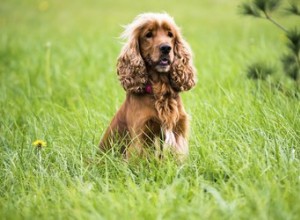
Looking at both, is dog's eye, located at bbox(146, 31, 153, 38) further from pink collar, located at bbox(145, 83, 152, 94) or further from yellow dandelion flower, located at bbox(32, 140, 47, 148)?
yellow dandelion flower, located at bbox(32, 140, 47, 148)

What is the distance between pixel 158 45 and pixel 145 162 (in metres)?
0.80

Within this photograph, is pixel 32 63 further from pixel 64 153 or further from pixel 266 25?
pixel 266 25

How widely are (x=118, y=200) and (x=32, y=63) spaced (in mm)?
4665

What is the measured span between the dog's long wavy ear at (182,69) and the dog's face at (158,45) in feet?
0.33

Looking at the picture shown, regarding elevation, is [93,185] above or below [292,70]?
below

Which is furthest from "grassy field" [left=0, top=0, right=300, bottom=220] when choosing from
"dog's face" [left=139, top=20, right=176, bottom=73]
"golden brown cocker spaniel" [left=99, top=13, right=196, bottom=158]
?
"dog's face" [left=139, top=20, right=176, bottom=73]

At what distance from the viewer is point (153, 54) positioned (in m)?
3.45

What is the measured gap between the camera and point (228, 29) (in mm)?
9867

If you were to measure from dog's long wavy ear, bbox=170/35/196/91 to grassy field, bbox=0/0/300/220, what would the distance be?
1.09 ft

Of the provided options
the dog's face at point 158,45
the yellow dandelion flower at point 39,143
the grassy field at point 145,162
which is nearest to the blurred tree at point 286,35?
the grassy field at point 145,162

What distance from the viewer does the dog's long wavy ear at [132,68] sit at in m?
3.43

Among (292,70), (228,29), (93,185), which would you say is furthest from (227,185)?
(228,29)

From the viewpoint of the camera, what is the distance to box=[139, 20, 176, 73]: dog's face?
3395 millimetres

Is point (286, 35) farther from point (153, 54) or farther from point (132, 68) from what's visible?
point (132, 68)
